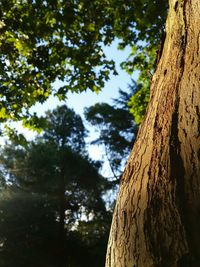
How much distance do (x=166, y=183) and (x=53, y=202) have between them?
2605 centimetres

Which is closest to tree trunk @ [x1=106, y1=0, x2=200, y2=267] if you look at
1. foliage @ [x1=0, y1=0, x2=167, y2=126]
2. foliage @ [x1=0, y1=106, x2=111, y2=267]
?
foliage @ [x1=0, y1=0, x2=167, y2=126]

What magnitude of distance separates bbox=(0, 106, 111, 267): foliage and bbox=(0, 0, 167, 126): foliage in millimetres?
17113

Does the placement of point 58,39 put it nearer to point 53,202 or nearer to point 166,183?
point 166,183

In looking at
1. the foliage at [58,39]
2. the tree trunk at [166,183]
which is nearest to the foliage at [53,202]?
the foliage at [58,39]

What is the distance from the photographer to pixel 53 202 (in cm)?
2700

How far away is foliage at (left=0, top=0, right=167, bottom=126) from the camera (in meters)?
8.77

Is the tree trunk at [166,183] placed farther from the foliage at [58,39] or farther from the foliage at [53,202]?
the foliage at [53,202]

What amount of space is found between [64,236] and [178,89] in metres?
25.4

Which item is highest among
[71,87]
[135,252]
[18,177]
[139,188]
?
[18,177]

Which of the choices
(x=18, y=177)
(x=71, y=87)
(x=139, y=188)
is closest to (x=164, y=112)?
(x=139, y=188)

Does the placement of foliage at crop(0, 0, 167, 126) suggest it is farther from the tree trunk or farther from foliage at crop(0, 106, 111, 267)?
foliage at crop(0, 106, 111, 267)

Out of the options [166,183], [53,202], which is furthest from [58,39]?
[53,202]

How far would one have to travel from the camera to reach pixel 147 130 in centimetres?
221

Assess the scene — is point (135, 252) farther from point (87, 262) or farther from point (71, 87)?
point (87, 262)
